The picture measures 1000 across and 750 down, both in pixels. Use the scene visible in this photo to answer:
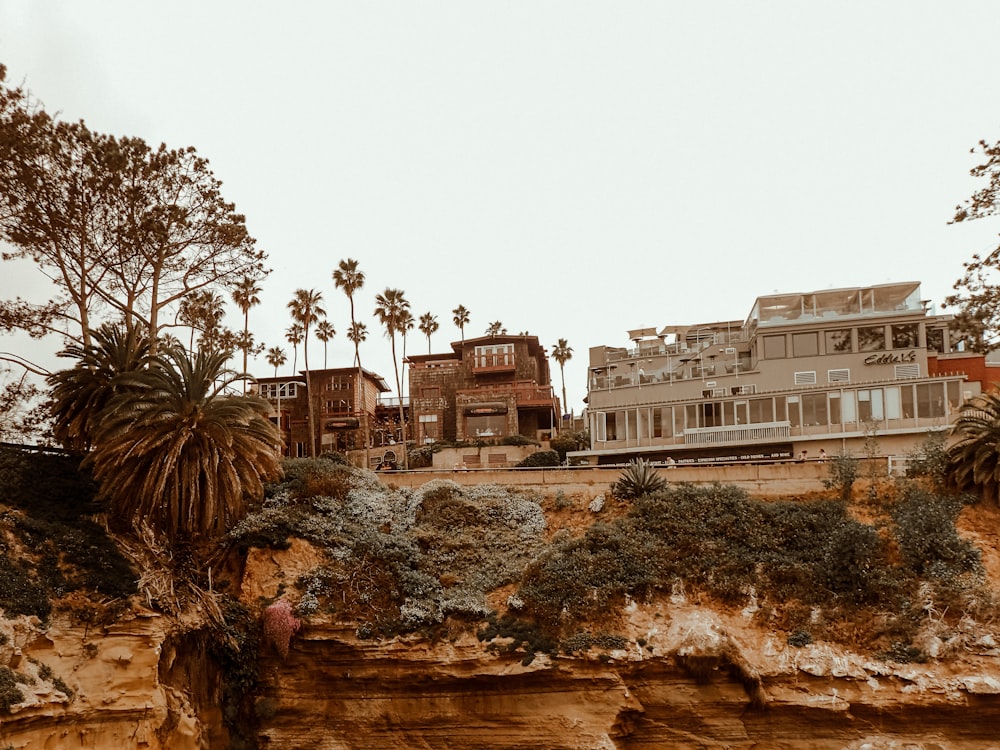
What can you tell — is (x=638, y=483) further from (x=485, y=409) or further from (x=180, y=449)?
(x=485, y=409)

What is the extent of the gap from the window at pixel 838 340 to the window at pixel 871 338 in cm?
60

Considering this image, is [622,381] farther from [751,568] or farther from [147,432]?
[147,432]

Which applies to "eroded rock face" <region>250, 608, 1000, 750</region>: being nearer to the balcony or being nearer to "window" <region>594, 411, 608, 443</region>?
"window" <region>594, 411, 608, 443</region>

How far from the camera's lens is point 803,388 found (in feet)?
138

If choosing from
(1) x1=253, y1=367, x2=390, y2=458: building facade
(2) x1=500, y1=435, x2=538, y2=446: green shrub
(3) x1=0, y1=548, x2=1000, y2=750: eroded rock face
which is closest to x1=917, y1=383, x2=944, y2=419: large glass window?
(3) x1=0, y1=548, x2=1000, y2=750: eroded rock face

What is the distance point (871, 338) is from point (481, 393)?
3054cm

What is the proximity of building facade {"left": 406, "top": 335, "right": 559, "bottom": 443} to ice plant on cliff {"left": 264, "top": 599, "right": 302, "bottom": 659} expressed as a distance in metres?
35.6

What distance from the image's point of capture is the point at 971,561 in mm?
26016

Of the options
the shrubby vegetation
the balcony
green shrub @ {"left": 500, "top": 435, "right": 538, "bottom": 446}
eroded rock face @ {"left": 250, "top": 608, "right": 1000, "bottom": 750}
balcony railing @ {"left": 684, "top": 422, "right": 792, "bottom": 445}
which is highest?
the balcony

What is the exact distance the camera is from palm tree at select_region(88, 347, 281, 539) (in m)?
26.1

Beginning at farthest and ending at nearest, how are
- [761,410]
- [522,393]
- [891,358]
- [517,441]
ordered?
1. [522,393]
2. [517,441]
3. [761,410]
4. [891,358]

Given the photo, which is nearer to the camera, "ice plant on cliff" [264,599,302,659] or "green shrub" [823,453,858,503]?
"ice plant on cliff" [264,599,302,659]

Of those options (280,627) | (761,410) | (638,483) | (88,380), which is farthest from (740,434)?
(88,380)

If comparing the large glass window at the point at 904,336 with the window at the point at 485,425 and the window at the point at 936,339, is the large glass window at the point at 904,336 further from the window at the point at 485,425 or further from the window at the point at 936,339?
the window at the point at 485,425
